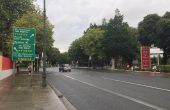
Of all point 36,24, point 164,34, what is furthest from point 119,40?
point 36,24

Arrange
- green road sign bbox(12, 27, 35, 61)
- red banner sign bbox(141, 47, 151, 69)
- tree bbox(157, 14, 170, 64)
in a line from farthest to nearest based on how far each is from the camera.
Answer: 1. tree bbox(157, 14, 170, 64)
2. red banner sign bbox(141, 47, 151, 69)
3. green road sign bbox(12, 27, 35, 61)

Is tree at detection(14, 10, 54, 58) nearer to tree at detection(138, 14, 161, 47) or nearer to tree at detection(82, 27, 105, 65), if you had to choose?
tree at detection(138, 14, 161, 47)

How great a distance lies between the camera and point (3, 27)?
6316cm

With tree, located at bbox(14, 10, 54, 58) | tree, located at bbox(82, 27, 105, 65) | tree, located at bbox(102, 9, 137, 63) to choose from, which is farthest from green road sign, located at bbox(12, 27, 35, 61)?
tree, located at bbox(82, 27, 105, 65)

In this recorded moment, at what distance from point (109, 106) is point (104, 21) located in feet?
391

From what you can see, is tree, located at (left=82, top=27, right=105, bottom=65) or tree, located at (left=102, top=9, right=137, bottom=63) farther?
tree, located at (left=82, top=27, right=105, bottom=65)

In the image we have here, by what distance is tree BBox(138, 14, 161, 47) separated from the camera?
297 ft

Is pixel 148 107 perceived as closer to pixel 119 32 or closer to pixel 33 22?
pixel 33 22

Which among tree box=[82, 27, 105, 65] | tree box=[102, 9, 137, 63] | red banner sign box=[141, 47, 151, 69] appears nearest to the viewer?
red banner sign box=[141, 47, 151, 69]

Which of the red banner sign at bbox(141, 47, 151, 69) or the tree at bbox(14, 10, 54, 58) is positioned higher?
the tree at bbox(14, 10, 54, 58)

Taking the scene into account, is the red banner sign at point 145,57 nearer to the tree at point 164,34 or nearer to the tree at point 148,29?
the tree at point 164,34

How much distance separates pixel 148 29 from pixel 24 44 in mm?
65123

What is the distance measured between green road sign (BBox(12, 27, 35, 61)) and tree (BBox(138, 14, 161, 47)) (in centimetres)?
6089

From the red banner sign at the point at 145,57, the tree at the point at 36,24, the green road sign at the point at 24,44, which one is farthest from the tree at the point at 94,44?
the green road sign at the point at 24,44
